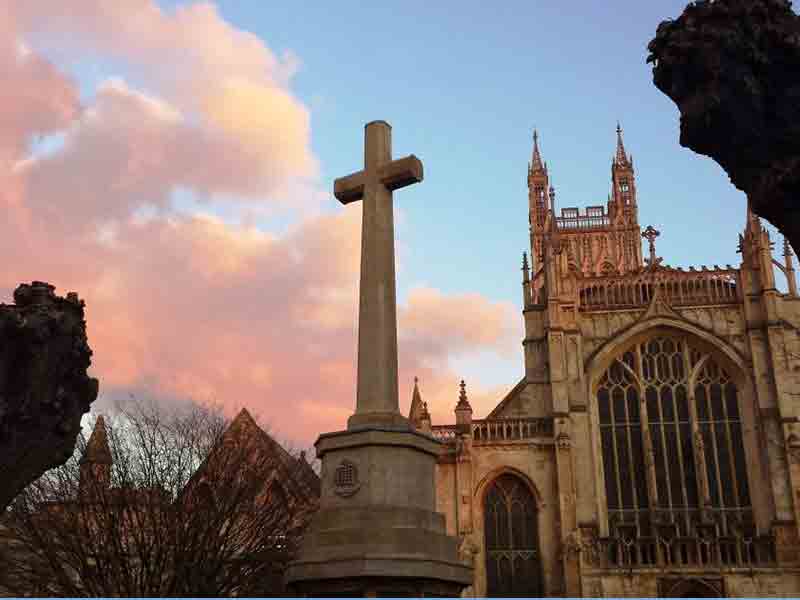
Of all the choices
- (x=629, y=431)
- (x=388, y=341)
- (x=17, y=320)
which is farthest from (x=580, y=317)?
(x=17, y=320)

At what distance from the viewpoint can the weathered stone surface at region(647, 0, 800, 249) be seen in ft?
35.3

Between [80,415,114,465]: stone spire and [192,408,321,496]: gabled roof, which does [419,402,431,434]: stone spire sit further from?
[80,415,114,465]: stone spire

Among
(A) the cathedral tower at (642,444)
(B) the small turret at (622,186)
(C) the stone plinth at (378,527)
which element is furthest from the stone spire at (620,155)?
(C) the stone plinth at (378,527)

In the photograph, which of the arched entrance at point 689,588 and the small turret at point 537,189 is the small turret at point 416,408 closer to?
the arched entrance at point 689,588

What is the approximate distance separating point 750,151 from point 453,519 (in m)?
22.5

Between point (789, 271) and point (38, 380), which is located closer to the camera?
point (38, 380)

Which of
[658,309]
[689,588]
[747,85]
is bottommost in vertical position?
[689,588]

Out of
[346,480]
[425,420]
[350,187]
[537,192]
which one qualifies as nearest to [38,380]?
[346,480]

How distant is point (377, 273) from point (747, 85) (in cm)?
523

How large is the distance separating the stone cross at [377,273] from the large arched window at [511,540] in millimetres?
20986

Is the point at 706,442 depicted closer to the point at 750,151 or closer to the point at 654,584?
the point at 654,584

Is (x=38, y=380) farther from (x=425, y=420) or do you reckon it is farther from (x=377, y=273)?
(x=425, y=420)

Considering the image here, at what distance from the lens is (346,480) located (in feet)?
37.9

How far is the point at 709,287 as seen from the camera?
34062 mm
